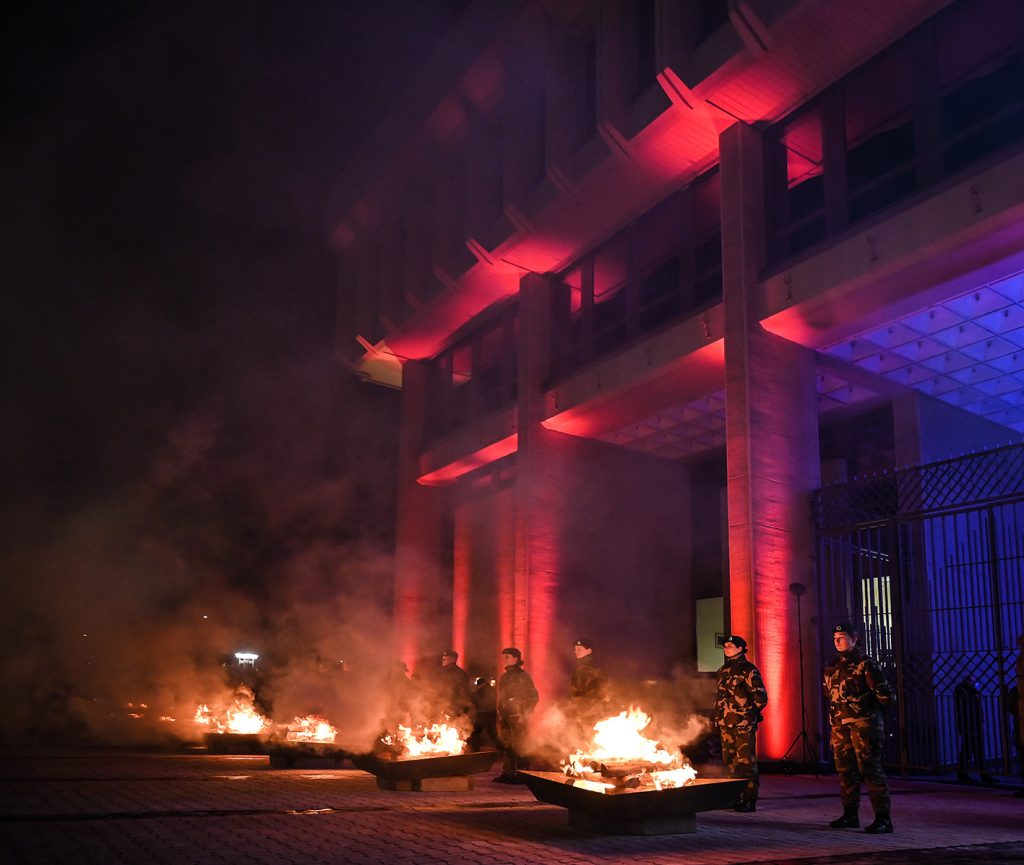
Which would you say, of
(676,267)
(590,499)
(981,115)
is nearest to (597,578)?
(590,499)

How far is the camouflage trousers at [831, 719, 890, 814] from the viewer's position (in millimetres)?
7547

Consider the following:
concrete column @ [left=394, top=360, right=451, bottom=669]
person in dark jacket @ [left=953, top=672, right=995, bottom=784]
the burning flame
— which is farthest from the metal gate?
concrete column @ [left=394, top=360, right=451, bottom=669]

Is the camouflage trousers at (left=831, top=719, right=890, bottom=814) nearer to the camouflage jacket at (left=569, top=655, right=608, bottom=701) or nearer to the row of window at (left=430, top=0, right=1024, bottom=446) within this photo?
the camouflage jacket at (left=569, top=655, right=608, bottom=701)

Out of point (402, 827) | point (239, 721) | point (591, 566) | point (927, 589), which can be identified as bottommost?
point (402, 827)

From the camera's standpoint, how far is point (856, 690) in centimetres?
775

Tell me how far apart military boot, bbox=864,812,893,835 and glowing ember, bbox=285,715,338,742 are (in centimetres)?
750

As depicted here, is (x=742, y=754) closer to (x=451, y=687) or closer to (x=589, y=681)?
(x=589, y=681)

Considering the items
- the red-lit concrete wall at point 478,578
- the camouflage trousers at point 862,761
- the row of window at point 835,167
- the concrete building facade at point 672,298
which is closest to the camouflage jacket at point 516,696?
the concrete building facade at point 672,298

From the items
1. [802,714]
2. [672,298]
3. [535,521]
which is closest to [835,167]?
[672,298]

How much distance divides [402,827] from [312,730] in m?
5.78

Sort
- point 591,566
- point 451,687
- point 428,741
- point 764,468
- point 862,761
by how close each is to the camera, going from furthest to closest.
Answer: point 591,566 < point 764,468 < point 451,687 < point 428,741 < point 862,761

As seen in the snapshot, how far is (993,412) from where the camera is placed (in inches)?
707

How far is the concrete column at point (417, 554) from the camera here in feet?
80.2

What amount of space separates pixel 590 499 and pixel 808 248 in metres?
8.56
